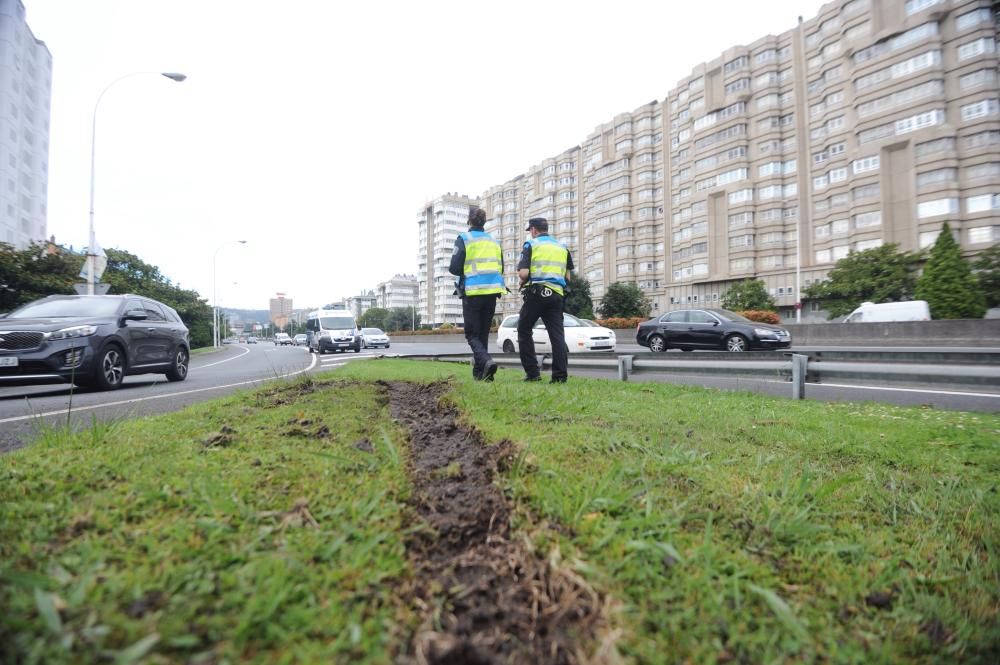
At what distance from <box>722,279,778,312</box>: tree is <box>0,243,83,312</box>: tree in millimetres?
47198

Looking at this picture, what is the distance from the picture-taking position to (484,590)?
1.30m

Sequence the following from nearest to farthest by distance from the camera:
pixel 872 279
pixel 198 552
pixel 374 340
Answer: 1. pixel 198 552
2. pixel 374 340
3. pixel 872 279

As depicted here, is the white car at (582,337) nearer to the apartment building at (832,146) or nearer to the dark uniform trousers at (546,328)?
the dark uniform trousers at (546,328)

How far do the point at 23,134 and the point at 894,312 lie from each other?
308ft

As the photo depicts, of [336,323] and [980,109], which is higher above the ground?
[980,109]

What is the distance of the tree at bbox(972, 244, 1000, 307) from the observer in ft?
108

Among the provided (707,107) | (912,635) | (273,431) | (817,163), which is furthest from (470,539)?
(707,107)

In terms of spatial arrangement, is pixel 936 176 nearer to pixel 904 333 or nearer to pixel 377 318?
pixel 904 333

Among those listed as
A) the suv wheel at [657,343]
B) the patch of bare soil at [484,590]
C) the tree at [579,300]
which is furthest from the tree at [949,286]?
the patch of bare soil at [484,590]

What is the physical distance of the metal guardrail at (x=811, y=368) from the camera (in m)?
4.73

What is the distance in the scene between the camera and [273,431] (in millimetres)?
2635

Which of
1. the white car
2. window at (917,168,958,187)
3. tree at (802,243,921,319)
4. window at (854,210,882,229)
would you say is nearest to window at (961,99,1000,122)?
window at (917,168,958,187)

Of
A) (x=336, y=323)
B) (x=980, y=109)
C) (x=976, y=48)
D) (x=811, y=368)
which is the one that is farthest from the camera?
(x=976, y=48)

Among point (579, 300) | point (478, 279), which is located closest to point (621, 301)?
point (579, 300)
